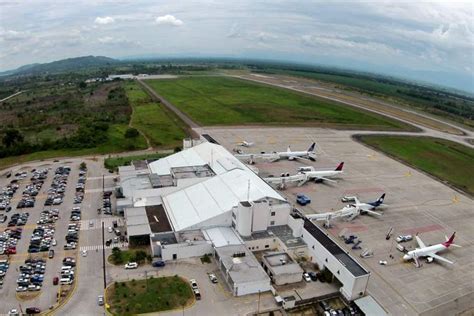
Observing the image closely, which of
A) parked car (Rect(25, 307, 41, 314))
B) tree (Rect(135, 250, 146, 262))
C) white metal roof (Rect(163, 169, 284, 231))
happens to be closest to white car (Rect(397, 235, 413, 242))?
white metal roof (Rect(163, 169, 284, 231))

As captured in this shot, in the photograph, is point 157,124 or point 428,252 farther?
point 157,124

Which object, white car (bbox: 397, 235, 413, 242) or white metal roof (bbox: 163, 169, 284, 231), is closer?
white metal roof (bbox: 163, 169, 284, 231)

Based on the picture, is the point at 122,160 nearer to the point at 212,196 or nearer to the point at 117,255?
the point at 212,196

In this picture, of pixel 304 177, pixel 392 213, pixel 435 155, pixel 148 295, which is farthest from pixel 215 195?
pixel 435 155

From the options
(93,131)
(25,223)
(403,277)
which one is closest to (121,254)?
(25,223)

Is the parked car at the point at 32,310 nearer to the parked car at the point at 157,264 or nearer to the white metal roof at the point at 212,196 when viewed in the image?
the parked car at the point at 157,264

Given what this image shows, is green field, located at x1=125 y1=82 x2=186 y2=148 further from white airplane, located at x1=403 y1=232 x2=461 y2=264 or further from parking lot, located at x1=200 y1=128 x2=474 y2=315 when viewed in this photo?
white airplane, located at x1=403 y1=232 x2=461 y2=264

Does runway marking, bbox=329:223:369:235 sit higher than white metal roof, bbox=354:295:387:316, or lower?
higher
